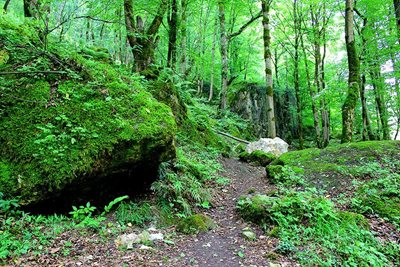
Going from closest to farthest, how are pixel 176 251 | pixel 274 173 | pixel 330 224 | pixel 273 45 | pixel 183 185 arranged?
1. pixel 176 251
2. pixel 330 224
3. pixel 183 185
4. pixel 274 173
5. pixel 273 45

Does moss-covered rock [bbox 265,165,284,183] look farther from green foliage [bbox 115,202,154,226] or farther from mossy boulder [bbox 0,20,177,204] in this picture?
green foliage [bbox 115,202,154,226]

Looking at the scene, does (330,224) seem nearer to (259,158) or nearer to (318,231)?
(318,231)

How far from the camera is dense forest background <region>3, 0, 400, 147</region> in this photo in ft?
27.6

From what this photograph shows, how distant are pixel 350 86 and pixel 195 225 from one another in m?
7.99

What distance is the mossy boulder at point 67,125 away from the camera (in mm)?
3949

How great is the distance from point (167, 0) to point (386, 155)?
8925mm

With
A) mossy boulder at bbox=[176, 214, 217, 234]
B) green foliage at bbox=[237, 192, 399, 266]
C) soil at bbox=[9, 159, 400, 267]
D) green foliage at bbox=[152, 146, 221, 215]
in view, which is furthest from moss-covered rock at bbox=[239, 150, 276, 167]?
mossy boulder at bbox=[176, 214, 217, 234]

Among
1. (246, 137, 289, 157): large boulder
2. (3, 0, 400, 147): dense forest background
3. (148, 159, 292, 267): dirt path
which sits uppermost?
(3, 0, 400, 147): dense forest background

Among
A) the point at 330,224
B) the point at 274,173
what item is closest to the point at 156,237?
the point at 330,224

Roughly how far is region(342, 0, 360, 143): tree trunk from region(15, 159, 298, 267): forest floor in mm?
6439

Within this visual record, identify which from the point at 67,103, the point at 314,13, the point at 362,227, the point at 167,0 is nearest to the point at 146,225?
the point at 67,103

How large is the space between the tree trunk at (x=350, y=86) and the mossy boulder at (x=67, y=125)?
698 centimetres

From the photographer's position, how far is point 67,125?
4.36 metres

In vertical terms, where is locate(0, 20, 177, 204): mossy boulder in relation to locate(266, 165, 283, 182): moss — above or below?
above
